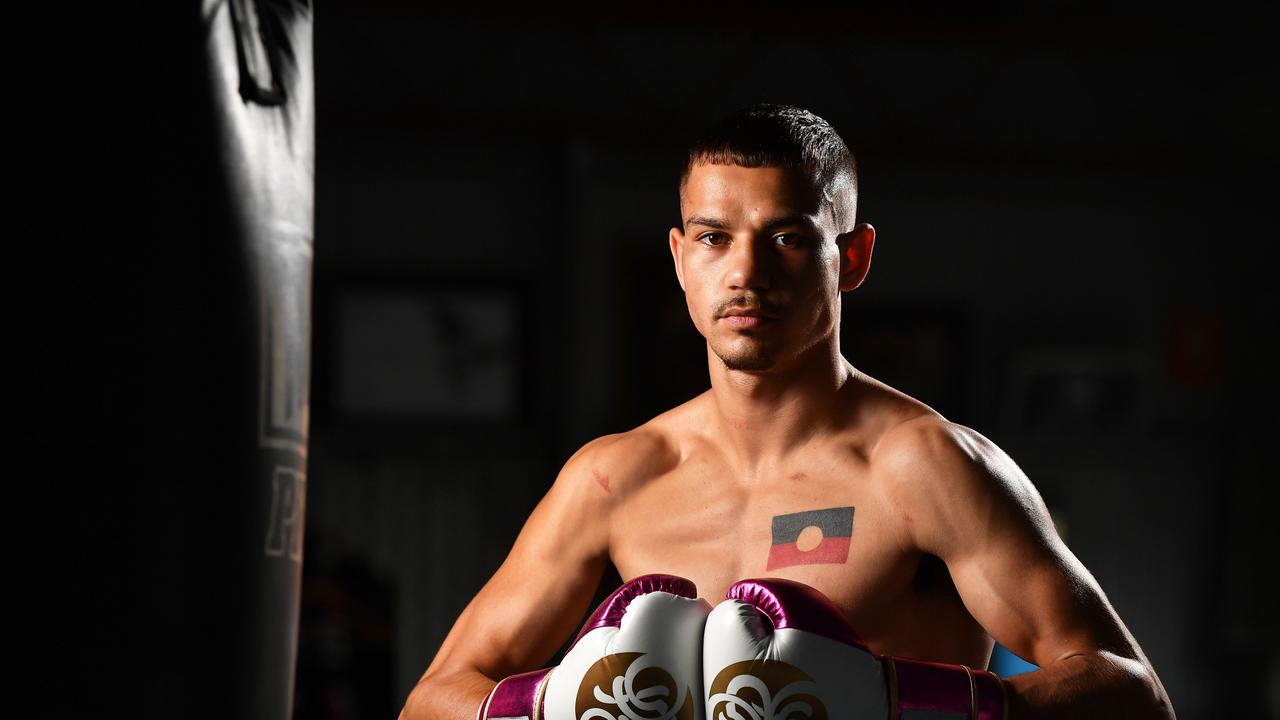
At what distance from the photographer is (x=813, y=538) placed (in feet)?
5.88

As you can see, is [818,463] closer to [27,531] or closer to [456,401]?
[27,531]

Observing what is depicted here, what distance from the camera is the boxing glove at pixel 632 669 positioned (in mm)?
1543

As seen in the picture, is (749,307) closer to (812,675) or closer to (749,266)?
(749,266)

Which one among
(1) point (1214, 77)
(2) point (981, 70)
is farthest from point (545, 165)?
(1) point (1214, 77)

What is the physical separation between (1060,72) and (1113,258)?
105 cm

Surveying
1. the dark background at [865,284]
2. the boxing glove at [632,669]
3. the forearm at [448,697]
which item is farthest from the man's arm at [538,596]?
the dark background at [865,284]

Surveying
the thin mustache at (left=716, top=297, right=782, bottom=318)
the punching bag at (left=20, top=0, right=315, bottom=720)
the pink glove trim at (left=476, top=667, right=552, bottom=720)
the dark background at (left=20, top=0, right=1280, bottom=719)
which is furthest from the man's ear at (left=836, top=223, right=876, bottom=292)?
the dark background at (left=20, top=0, right=1280, bottom=719)

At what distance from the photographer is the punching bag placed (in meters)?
1.71

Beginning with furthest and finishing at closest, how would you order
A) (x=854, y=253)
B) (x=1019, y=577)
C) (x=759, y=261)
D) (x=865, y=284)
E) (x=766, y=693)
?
Answer: (x=865, y=284), (x=854, y=253), (x=759, y=261), (x=1019, y=577), (x=766, y=693)

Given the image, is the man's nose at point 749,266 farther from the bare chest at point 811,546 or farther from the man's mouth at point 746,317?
the bare chest at point 811,546

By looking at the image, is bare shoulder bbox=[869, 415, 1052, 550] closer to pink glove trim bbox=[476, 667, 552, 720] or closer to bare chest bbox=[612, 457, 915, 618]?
bare chest bbox=[612, 457, 915, 618]

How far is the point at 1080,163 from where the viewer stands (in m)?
6.96

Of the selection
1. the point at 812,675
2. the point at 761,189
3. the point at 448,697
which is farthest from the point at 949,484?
the point at 448,697

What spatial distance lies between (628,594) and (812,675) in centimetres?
28
